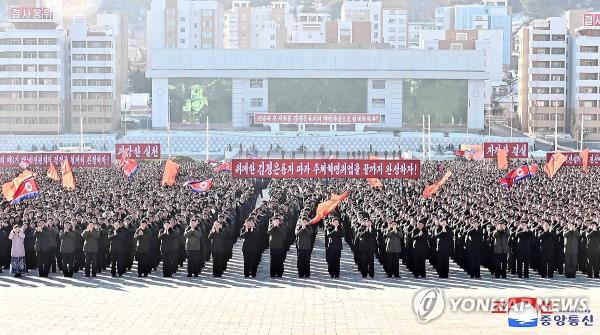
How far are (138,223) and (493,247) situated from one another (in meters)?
7.38

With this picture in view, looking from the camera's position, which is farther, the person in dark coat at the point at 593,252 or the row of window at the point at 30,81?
the row of window at the point at 30,81

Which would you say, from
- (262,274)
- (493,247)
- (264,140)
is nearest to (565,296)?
(493,247)

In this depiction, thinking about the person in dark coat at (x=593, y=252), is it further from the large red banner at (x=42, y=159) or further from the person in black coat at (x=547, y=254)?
the large red banner at (x=42, y=159)

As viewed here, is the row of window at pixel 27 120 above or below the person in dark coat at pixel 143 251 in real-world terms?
above

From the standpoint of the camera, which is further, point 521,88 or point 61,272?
point 521,88

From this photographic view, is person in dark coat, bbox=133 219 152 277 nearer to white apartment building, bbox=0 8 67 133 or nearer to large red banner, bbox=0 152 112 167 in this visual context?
large red banner, bbox=0 152 112 167

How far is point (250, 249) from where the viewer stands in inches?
940

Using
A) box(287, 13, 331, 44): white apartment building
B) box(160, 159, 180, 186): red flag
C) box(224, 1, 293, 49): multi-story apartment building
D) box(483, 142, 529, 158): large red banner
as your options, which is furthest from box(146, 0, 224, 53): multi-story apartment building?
box(160, 159, 180, 186): red flag

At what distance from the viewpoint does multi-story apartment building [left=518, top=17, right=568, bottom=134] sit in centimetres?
10681

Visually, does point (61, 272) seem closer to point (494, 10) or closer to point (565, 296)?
point (565, 296)

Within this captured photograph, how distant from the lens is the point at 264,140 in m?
97.8

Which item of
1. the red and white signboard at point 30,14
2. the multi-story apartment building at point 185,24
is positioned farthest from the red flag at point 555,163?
the multi-story apartment building at point 185,24

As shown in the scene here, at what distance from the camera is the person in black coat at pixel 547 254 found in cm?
2380

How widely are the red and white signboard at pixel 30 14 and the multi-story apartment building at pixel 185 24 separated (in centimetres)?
4296
